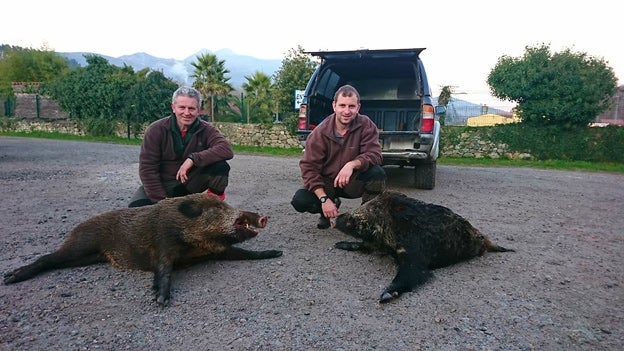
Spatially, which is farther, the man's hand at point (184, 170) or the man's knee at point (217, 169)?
the man's knee at point (217, 169)

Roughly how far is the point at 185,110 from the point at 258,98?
2159 centimetres

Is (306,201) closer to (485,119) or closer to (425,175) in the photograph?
(425,175)

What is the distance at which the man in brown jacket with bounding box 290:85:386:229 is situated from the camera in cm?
427

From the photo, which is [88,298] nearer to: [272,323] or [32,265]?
[32,265]

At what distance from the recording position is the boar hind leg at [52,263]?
3.20 m

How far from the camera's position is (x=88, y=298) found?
2947mm

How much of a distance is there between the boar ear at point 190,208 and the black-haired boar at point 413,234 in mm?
1299

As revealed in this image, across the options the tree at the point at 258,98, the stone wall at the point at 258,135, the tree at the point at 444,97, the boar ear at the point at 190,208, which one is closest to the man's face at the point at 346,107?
the boar ear at the point at 190,208

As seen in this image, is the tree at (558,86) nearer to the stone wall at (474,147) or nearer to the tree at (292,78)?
the stone wall at (474,147)

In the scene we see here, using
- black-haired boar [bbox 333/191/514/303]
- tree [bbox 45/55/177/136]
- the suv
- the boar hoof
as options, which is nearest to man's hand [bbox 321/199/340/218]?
black-haired boar [bbox 333/191/514/303]

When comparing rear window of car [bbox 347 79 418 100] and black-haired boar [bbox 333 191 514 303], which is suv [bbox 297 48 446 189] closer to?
rear window of car [bbox 347 79 418 100]

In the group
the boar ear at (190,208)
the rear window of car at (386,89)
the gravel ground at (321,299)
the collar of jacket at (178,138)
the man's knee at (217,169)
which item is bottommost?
the gravel ground at (321,299)

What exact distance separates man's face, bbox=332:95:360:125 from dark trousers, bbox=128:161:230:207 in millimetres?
1374

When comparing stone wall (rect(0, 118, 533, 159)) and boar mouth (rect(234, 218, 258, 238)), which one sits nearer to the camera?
boar mouth (rect(234, 218, 258, 238))
